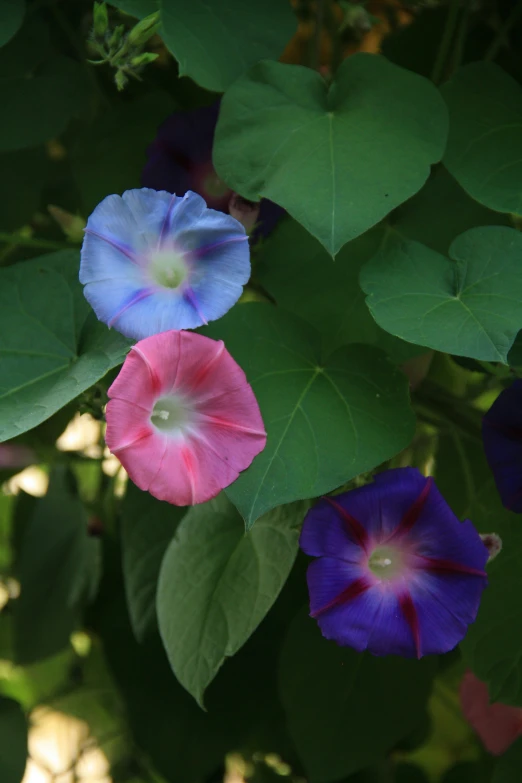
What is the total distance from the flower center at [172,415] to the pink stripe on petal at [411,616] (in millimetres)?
200

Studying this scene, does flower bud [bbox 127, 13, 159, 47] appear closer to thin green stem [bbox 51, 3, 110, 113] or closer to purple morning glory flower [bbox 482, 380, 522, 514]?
thin green stem [bbox 51, 3, 110, 113]

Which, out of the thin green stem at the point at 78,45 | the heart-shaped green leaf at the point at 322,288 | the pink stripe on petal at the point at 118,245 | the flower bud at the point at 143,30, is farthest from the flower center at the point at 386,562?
the thin green stem at the point at 78,45

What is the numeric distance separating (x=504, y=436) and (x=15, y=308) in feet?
1.24

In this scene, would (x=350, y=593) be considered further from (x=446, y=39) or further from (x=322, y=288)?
(x=446, y=39)

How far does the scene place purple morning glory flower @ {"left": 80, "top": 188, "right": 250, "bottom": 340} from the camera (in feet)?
1.69

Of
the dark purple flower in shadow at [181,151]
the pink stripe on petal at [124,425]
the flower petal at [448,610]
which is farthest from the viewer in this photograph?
the dark purple flower in shadow at [181,151]

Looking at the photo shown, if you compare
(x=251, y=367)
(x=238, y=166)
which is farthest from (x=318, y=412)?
(x=238, y=166)

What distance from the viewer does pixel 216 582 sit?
0.67 metres

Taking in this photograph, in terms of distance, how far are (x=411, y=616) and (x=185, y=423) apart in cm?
21

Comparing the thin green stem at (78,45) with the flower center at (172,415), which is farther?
the thin green stem at (78,45)

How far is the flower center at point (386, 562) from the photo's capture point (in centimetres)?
59

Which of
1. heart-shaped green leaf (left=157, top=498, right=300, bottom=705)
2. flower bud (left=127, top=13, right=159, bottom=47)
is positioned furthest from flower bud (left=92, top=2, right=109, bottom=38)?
heart-shaped green leaf (left=157, top=498, right=300, bottom=705)

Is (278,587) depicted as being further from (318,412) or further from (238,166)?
(238,166)

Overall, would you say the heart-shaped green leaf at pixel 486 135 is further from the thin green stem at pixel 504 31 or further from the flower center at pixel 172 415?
the flower center at pixel 172 415
